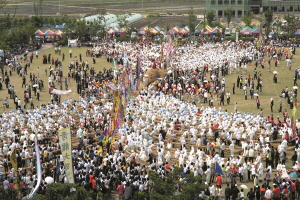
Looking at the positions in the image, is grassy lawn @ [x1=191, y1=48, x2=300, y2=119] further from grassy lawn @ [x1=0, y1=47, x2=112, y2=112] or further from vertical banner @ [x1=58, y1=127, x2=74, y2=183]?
vertical banner @ [x1=58, y1=127, x2=74, y2=183]

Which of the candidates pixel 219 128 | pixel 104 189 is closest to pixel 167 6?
pixel 219 128

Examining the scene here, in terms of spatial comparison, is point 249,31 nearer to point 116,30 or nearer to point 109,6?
point 116,30

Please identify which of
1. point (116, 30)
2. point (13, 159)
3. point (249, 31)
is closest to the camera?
point (13, 159)

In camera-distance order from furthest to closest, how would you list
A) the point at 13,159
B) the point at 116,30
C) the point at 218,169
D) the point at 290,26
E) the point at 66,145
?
the point at 116,30, the point at 290,26, the point at 13,159, the point at 218,169, the point at 66,145

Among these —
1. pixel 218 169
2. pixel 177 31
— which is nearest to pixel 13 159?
pixel 218 169

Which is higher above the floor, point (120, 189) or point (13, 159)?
point (13, 159)

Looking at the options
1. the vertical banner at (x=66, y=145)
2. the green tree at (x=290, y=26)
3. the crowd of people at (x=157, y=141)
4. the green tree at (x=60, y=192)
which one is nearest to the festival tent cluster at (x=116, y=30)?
the green tree at (x=290, y=26)

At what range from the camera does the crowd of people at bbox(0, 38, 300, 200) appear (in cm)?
2016

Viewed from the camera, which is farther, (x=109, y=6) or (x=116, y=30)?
(x=109, y=6)

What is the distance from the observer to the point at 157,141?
26469 millimetres

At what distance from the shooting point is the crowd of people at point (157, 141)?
20156 mm

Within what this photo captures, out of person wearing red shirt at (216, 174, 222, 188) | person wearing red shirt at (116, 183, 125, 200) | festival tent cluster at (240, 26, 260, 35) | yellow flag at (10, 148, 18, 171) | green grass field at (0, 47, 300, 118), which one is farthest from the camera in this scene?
festival tent cluster at (240, 26, 260, 35)

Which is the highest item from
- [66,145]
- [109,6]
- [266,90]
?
[109,6]

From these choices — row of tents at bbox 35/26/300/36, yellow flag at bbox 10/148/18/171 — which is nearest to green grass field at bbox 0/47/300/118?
row of tents at bbox 35/26/300/36
